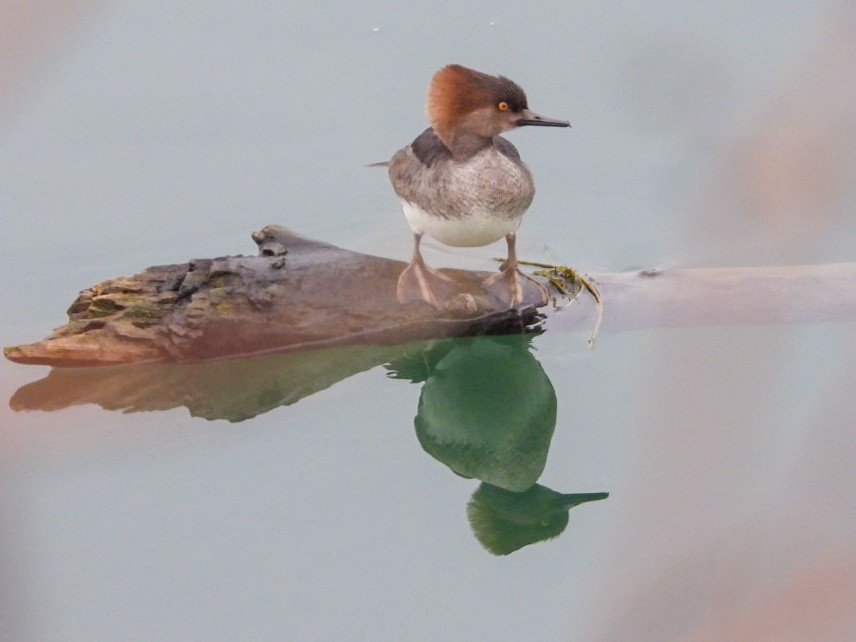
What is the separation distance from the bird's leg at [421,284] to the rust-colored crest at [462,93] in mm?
439

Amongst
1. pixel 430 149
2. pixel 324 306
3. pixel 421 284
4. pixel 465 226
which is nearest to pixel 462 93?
pixel 430 149

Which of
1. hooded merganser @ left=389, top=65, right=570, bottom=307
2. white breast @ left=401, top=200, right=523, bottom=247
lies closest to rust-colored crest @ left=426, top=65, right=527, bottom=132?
hooded merganser @ left=389, top=65, right=570, bottom=307

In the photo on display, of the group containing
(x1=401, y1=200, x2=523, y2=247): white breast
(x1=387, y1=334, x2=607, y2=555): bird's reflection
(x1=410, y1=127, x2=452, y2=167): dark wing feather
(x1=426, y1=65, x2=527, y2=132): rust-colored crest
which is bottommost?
(x1=387, y1=334, x2=607, y2=555): bird's reflection

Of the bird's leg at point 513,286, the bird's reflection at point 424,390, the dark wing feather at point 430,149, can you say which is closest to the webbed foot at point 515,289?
the bird's leg at point 513,286

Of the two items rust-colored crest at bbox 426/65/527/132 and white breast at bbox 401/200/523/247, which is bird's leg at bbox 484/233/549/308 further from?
rust-colored crest at bbox 426/65/527/132

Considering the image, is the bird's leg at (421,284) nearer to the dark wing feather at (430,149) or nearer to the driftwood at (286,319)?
the driftwood at (286,319)

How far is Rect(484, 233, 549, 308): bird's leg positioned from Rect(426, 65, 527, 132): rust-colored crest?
1.40 feet

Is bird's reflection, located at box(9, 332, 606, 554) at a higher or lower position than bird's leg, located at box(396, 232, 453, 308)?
lower

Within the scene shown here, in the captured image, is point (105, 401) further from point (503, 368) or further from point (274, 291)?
point (503, 368)

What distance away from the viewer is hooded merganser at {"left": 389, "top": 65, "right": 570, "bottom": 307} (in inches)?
139

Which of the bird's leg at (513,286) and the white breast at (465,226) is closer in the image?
the white breast at (465,226)

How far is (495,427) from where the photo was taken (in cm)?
350

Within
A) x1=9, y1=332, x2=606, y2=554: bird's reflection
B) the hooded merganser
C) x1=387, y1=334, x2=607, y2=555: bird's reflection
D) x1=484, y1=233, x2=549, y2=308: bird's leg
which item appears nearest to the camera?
x1=387, y1=334, x2=607, y2=555: bird's reflection

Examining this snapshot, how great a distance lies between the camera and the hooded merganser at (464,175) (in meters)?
3.54
